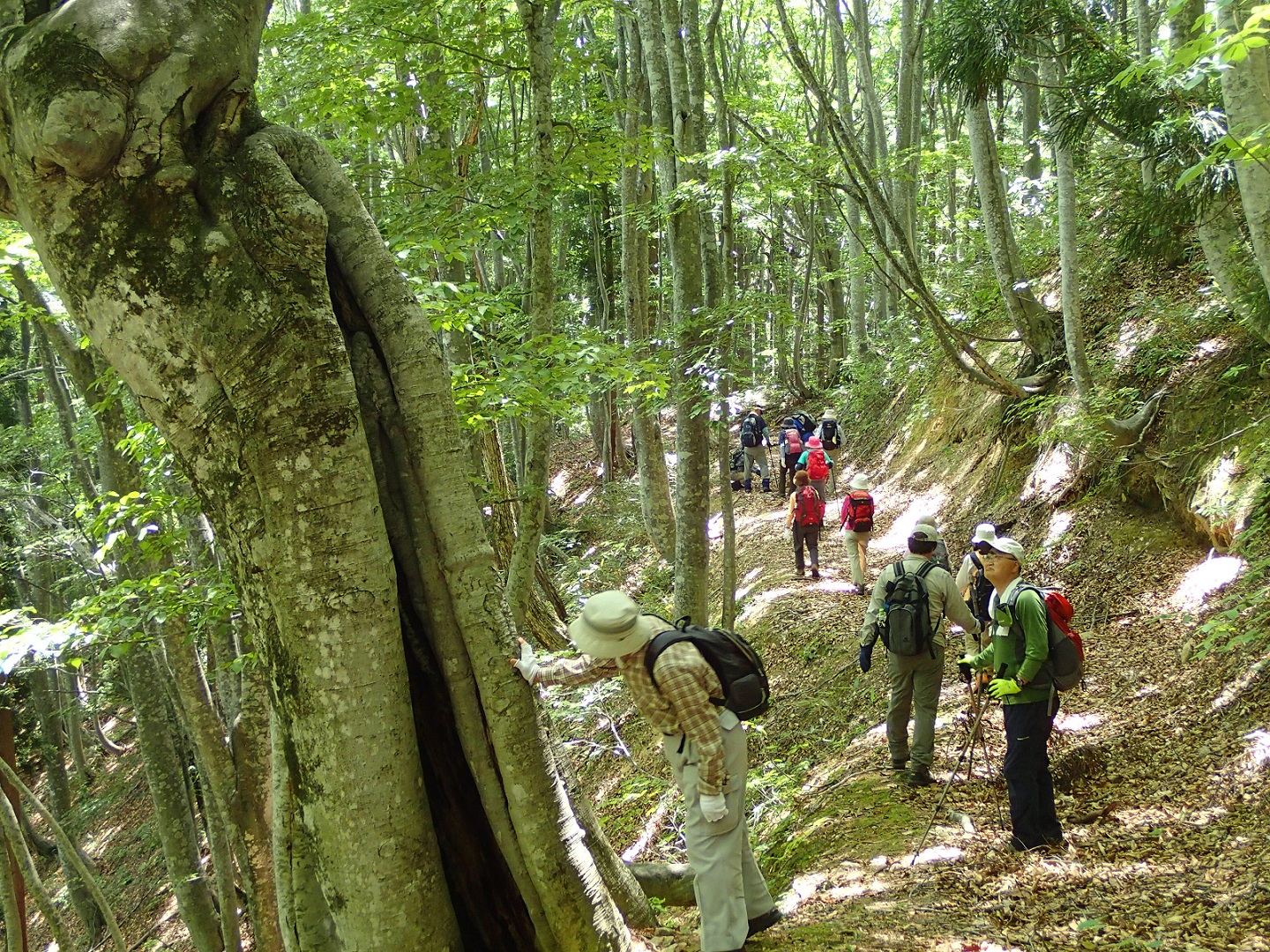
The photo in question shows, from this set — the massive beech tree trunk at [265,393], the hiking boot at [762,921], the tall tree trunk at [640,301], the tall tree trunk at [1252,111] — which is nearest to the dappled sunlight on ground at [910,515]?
the tall tree trunk at [640,301]

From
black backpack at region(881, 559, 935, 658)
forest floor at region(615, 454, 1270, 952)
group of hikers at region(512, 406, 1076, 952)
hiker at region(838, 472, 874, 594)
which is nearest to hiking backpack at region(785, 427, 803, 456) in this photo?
hiker at region(838, 472, 874, 594)

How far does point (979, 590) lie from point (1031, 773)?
5.70 ft

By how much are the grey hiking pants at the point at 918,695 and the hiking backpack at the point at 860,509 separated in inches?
159

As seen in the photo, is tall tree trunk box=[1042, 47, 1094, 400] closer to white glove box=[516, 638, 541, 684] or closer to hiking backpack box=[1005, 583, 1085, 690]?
hiking backpack box=[1005, 583, 1085, 690]

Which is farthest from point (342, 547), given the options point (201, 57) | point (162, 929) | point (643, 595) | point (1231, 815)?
point (162, 929)

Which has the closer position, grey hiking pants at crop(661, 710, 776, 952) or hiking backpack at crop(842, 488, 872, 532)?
grey hiking pants at crop(661, 710, 776, 952)

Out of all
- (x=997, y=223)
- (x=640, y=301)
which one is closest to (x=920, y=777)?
(x=997, y=223)

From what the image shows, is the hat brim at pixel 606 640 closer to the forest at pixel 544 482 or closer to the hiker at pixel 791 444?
the forest at pixel 544 482

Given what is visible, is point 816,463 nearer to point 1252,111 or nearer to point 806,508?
point 806,508

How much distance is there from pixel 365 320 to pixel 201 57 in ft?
3.83

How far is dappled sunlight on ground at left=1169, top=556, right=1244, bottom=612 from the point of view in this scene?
6508 millimetres

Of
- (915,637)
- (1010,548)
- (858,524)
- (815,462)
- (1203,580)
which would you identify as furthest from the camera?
(815,462)

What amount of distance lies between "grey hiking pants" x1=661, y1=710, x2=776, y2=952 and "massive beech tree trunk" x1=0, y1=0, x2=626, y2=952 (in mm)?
652

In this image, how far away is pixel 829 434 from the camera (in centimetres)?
1427
